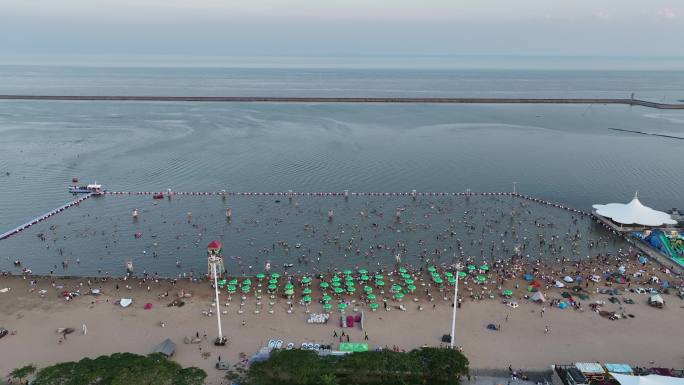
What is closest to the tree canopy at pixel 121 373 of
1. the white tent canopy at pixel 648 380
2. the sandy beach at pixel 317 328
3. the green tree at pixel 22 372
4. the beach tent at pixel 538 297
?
the green tree at pixel 22 372

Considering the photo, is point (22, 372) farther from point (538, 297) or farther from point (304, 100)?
point (304, 100)

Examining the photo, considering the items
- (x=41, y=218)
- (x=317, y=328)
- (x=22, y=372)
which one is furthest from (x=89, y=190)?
(x=317, y=328)

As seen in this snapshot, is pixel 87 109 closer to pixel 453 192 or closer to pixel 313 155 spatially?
pixel 313 155

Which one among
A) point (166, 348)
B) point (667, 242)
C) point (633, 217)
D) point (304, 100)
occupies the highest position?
point (304, 100)

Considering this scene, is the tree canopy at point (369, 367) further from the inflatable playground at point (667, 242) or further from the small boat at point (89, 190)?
the small boat at point (89, 190)

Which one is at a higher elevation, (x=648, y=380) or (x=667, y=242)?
(x=667, y=242)

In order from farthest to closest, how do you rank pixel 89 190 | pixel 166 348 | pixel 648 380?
pixel 89 190, pixel 166 348, pixel 648 380

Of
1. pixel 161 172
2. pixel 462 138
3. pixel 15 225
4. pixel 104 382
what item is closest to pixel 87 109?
pixel 161 172
